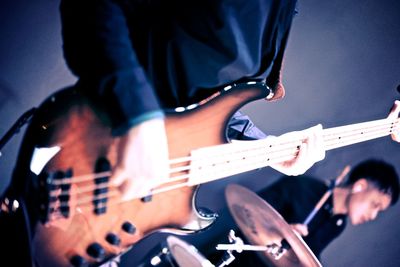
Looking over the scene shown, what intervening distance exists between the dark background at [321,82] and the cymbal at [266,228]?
25cm

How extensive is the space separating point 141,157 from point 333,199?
6.39ft

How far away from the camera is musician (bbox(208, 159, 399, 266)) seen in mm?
2117

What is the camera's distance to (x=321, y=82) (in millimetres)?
1933

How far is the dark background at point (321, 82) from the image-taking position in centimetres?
139

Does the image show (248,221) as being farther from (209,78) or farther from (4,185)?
(4,185)

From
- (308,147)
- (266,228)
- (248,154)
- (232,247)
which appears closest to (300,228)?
(266,228)

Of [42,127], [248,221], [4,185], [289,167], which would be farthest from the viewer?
[248,221]

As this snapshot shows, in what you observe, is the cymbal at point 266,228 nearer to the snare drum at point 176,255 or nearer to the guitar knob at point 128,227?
the snare drum at point 176,255

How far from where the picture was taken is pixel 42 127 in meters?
0.70

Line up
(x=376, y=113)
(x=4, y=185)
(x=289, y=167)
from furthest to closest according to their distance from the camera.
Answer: (x=376, y=113)
(x=4, y=185)
(x=289, y=167)

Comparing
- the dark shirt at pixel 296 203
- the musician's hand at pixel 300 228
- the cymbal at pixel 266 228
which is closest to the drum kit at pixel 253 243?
the cymbal at pixel 266 228

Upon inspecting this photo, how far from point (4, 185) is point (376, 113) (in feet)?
7.59

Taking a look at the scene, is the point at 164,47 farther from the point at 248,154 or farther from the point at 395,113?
the point at 395,113

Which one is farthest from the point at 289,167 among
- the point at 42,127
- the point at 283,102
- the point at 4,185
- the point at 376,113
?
the point at 4,185
